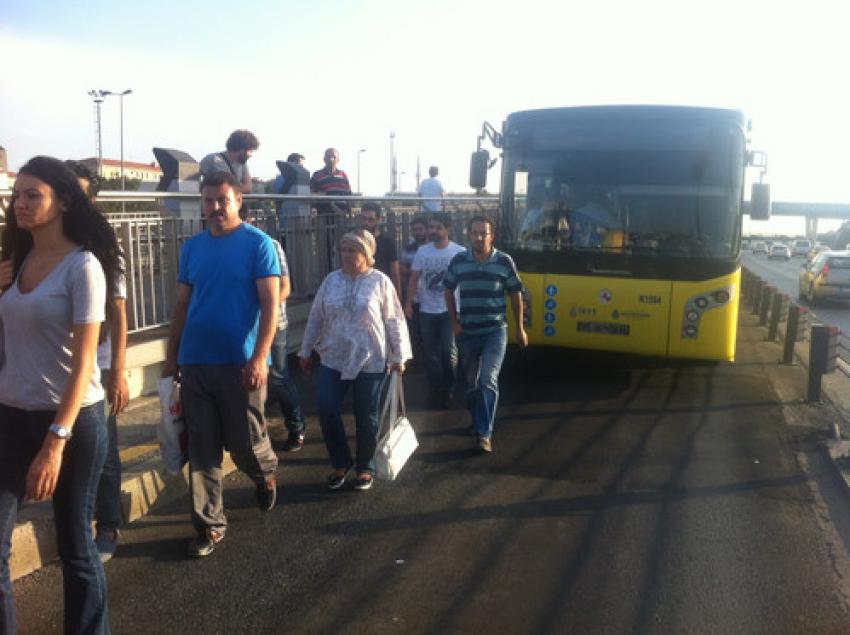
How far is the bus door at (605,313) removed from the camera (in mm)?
8898

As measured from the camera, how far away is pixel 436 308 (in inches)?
Result: 310

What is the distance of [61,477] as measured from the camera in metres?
3.05

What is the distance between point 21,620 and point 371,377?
2394 mm

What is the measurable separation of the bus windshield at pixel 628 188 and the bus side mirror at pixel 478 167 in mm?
831

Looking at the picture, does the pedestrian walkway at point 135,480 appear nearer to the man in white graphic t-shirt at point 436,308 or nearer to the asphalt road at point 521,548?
the asphalt road at point 521,548

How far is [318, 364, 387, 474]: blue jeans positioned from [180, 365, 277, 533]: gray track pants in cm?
80

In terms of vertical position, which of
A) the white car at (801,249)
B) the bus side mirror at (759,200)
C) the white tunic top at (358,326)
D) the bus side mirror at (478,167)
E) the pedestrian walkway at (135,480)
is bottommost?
the white car at (801,249)

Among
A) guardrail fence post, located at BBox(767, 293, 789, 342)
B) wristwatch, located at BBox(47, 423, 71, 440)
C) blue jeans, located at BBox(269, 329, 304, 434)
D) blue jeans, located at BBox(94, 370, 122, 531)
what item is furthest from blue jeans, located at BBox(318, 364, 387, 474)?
guardrail fence post, located at BBox(767, 293, 789, 342)

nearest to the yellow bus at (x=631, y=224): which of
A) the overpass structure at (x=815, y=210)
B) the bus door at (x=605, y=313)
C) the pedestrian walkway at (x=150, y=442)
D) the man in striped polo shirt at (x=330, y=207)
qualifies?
the bus door at (x=605, y=313)

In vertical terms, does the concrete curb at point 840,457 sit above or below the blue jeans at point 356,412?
below

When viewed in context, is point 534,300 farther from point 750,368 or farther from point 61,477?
point 61,477

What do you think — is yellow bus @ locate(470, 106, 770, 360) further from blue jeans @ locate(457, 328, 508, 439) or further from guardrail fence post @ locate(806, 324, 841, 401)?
blue jeans @ locate(457, 328, 508, 439)

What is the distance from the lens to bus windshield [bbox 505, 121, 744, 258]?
8797 millimetres

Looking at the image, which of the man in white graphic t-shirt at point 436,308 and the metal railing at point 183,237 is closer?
the metal railing at point 183,237
